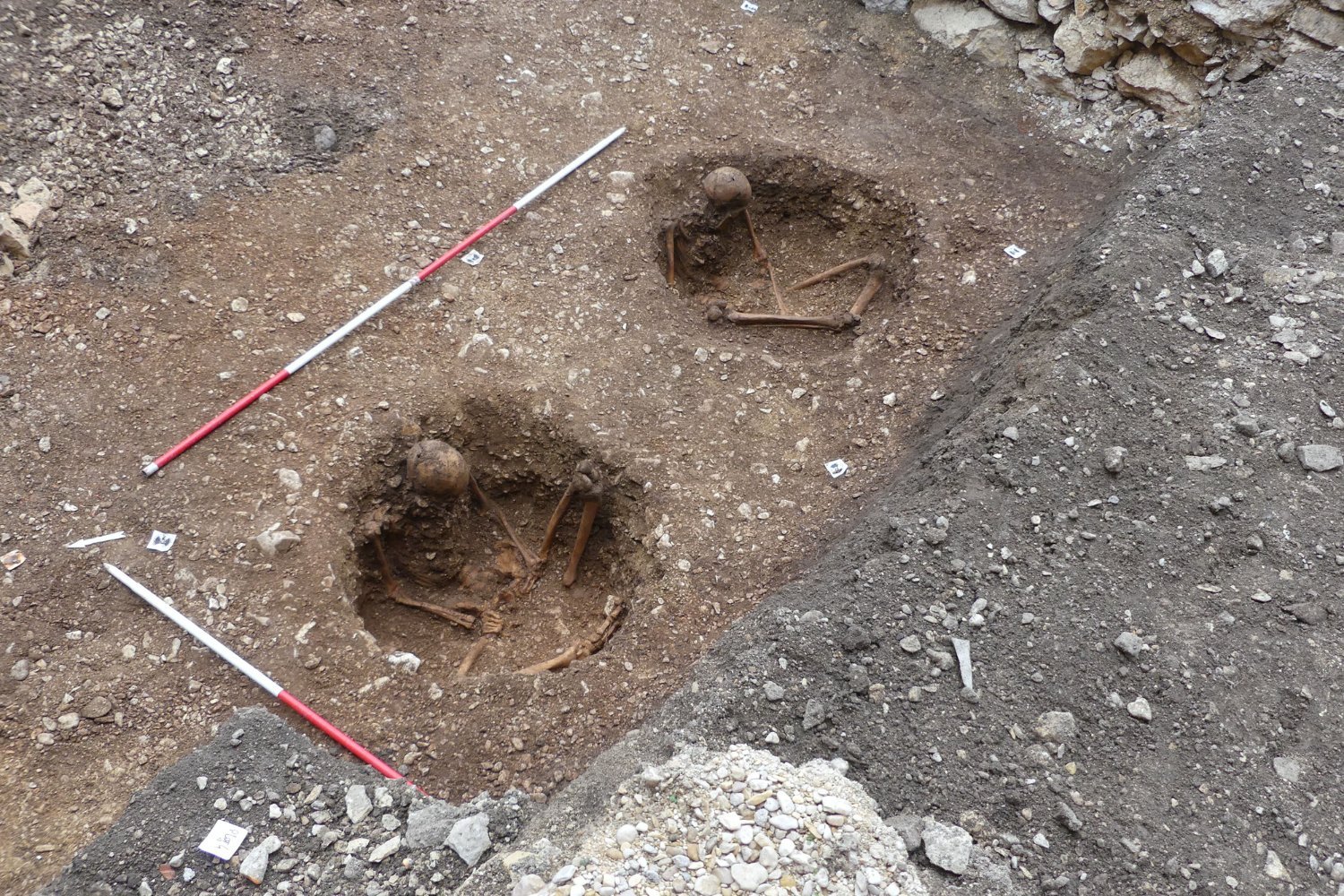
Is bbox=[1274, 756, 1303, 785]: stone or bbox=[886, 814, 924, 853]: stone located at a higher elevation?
bbox=[886, 814, 924, 853]: stone

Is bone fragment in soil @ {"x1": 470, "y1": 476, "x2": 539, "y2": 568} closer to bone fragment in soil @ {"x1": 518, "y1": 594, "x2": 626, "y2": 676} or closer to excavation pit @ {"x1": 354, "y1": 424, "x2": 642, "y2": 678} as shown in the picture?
excavation pit @ {"x1": 354, "y1": 424, "x2": 642, "y2": 678}

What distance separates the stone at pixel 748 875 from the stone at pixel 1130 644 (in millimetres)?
1720

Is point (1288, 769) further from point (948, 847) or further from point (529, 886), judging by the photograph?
point (529, 886)

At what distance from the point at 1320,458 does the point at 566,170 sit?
4696mm

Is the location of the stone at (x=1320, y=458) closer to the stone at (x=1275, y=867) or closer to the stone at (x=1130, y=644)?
the stone at (x=1130, y=644)

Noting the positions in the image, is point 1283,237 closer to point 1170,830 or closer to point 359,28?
point 1170,830

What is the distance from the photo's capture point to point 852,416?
5.00 m

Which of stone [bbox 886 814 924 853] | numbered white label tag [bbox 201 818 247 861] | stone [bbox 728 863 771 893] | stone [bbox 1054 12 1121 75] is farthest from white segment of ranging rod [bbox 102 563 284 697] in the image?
stone [bbox 1054 12 1121 75]

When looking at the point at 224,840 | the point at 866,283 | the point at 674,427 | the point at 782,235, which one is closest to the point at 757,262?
the point at 782,235

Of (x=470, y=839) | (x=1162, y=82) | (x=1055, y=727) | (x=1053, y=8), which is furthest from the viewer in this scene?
(x=1053, y=8)

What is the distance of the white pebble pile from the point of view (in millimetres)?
2617

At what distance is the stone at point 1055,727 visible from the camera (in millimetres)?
3183

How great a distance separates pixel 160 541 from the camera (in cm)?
427

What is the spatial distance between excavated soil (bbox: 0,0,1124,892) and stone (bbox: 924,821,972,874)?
1397 millimetres
